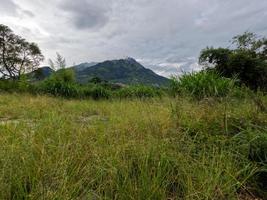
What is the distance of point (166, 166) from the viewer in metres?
1.97

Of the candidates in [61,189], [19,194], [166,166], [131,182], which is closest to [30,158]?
[19,194]

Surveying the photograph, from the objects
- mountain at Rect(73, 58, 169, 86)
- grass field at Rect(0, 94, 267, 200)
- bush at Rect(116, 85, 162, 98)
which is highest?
mountain at Rect(73, 58, 169, 86)

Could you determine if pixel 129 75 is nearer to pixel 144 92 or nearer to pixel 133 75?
pixel 133 75

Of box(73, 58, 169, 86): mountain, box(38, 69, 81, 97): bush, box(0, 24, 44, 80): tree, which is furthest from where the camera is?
box(0, 24, 44, 80): tree

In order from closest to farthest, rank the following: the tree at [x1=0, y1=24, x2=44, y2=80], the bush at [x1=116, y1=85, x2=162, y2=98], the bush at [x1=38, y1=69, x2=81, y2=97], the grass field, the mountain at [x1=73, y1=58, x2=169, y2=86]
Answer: the grass field
the mountain at [x1=73, y1=58, x2=169, y2=86]
the bush at [x1=116, y1=85, x2=162, y2=98]
the bush at [x1=38, y1=69, x2=81, y2=97]
the tree at [x1=0, y1=24, x2=44, y2=80]

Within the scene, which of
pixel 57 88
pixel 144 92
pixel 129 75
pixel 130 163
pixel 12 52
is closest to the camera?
pixel 130 163

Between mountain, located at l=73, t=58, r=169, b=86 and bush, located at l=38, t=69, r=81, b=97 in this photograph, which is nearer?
mountain, located at l=73, t=58, r=169, b=86

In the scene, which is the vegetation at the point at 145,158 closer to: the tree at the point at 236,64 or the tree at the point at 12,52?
the tree at the point at 236,64

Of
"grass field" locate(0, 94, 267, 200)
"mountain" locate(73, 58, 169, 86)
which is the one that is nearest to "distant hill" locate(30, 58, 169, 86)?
"mountain" locate(73, 58, 169, 86)

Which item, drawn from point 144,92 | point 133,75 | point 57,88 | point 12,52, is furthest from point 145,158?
point 12,52

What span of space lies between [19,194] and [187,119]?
1.96 meters

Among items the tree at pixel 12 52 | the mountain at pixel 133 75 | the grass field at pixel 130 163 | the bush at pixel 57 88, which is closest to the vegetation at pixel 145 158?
the grass field at pixel 130 163

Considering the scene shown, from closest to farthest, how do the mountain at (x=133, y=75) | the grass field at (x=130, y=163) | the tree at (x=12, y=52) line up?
the grass field at (x=130, y=163)
the mountain at (x=133, y=75)
the tree at (x=12, y=52)

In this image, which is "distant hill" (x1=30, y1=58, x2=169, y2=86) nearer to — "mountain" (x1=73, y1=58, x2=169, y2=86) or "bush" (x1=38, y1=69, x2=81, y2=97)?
"mountain" (x1=73, y1=58, x2=169, y2=86)
